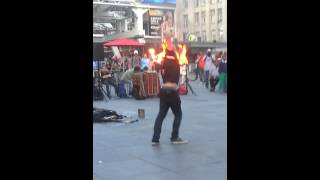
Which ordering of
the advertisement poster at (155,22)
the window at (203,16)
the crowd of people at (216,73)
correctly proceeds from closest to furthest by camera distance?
the crowd of people at (216,73)
the advertisement poster at (155,22)
the window at (203,16)

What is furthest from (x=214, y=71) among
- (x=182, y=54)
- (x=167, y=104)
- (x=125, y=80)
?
(x=167, y=104)

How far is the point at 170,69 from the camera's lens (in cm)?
793

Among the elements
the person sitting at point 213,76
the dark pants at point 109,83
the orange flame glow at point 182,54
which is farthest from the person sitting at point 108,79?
the person sitting at point 213,76

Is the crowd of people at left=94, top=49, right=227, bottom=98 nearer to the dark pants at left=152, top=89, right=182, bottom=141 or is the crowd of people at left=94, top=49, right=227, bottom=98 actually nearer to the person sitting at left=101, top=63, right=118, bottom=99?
the person sitting at left=101, top=63, right=118, bottom=99

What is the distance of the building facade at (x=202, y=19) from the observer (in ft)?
268

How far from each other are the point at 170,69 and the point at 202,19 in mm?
82110

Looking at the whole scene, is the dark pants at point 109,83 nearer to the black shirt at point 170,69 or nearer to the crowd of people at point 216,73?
the crowd of people at point 216,73

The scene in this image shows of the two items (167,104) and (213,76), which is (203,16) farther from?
(167,104)

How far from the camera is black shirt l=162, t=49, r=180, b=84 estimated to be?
7918 millimetres

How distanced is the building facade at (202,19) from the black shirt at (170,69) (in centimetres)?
6987
